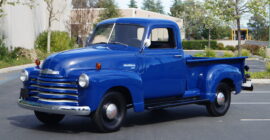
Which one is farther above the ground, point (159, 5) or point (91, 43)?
point (159, 5)

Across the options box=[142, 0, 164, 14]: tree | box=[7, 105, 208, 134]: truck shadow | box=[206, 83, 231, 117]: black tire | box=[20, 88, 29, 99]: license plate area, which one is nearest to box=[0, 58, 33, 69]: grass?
box=[7, 105, 208, 134]: truck shadow

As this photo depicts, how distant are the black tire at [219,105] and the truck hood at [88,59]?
265 cm

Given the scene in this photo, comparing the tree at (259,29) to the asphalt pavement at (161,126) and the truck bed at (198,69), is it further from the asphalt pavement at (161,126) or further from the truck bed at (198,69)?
the truck bed at (198,69)

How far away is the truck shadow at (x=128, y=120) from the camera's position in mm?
9586

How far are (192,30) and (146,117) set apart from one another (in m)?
79.3

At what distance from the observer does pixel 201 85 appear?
11.0m

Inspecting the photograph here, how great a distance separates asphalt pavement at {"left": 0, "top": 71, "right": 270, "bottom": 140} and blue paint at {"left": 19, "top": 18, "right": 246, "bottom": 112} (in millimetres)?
588

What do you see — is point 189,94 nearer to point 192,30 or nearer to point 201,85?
point 201,85

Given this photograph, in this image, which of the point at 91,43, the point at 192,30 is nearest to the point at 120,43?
the point at 91,43

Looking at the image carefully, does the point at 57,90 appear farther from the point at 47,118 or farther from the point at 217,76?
the point at 217,76

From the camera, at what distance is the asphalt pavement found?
883 centimetres

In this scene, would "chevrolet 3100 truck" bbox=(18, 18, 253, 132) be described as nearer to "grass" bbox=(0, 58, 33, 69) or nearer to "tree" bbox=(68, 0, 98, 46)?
"grass" bbox=(0, 58, 33, 69)

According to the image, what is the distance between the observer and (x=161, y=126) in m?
10.0

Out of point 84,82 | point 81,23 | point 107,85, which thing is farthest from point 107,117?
point 81,23
